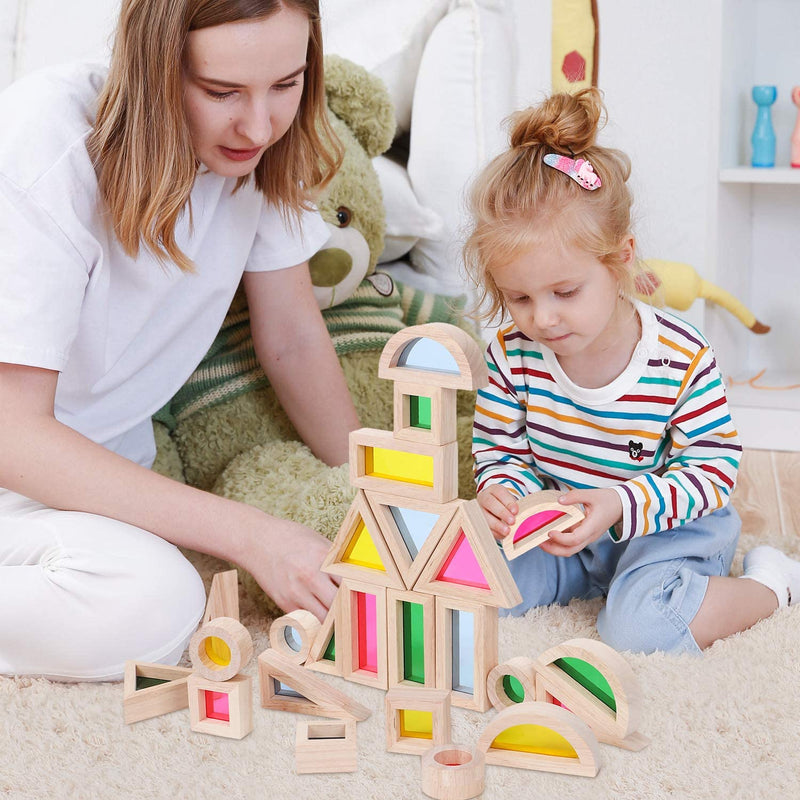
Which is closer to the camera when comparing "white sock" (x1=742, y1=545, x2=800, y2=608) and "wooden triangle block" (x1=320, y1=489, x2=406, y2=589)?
"wooden triangle block" (x1=320, y1=489, x2=406, y2=589)

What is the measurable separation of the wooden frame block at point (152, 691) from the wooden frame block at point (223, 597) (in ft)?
0.18

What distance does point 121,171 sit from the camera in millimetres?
897

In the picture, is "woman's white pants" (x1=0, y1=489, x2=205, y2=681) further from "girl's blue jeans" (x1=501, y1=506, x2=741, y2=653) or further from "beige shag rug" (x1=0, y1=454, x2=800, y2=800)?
"girl's blue jeans" (x1=501, y1=506, x2=741, y2=653)

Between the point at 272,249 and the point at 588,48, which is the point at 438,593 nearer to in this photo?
the point at 272,249

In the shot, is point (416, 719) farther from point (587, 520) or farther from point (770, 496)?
point (770, 496)

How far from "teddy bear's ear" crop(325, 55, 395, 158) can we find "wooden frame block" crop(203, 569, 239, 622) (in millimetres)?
696

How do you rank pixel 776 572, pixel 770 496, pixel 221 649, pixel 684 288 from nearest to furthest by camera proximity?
pixel 221 649 < pixel 776 572 < pixel 770 496 < pixel 684 288

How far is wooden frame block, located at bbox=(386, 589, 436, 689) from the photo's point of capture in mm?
761

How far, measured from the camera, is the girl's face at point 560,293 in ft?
2.99

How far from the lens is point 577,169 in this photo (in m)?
0.92

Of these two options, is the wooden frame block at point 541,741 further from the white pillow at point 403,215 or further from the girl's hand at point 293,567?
the white pillow at point 403,215

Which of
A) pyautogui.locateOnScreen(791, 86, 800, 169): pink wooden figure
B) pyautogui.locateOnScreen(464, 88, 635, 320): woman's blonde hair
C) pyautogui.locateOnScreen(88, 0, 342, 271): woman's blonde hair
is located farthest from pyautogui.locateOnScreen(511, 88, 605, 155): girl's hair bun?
pyautogui.locateOnScreen(791, 86, 800, 169): pink wooden figure

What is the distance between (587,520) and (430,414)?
0.82 feet

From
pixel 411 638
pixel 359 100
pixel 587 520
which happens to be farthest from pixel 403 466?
pixel 359 100
